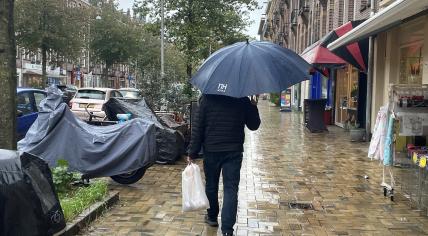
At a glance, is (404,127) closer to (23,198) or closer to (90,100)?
(23,198)

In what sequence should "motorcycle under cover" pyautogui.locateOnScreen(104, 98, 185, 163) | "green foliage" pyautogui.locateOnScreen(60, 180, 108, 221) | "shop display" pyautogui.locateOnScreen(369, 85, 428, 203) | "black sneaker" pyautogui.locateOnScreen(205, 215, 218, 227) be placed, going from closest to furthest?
"green foliage" pyautogui.locateOnScreen(60, 180, 108, 221), "black sneaker" pyautogui.locateOnScreen(205, 215, 218, 227), "shop display" pyautogui.locateOnScreen(369, 85, 428, 203), "motorcycle under cover" pyautogui.locateOnScreen(104, 98, 185, 163)

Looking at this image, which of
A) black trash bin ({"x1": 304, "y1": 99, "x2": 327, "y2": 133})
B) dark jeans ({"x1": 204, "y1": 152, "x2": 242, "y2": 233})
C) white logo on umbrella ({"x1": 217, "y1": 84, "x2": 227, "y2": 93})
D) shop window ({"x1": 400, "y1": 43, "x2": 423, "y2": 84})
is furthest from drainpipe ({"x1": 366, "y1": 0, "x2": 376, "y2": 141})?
white logo on umbrella ({"x1": 217, "y1": 84, "x2": 227, "y2": 93})

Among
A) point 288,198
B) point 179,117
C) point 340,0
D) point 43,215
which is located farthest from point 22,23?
point 43,215

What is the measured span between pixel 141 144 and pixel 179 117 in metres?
5.02

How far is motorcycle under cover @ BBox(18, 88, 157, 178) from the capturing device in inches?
291

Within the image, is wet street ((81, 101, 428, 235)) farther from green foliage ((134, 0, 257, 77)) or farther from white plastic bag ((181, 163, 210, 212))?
green foliage ((134, 0, 257, 77))

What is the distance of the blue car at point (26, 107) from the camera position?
1209 centimetres

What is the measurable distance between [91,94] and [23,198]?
49.2ft

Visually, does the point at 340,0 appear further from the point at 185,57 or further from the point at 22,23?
the point at 22,23

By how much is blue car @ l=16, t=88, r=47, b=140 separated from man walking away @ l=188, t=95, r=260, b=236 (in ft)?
25.3

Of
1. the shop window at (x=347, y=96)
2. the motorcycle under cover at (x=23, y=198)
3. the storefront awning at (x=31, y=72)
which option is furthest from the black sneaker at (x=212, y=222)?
the storefront awning at (x=31, y=72)

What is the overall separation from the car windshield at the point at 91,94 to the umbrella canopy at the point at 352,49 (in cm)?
741

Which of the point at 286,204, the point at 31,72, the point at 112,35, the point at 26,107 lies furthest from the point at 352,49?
the point at 31,72

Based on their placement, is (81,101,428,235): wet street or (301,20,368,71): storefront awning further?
(301,20,368,71): storefront awning
